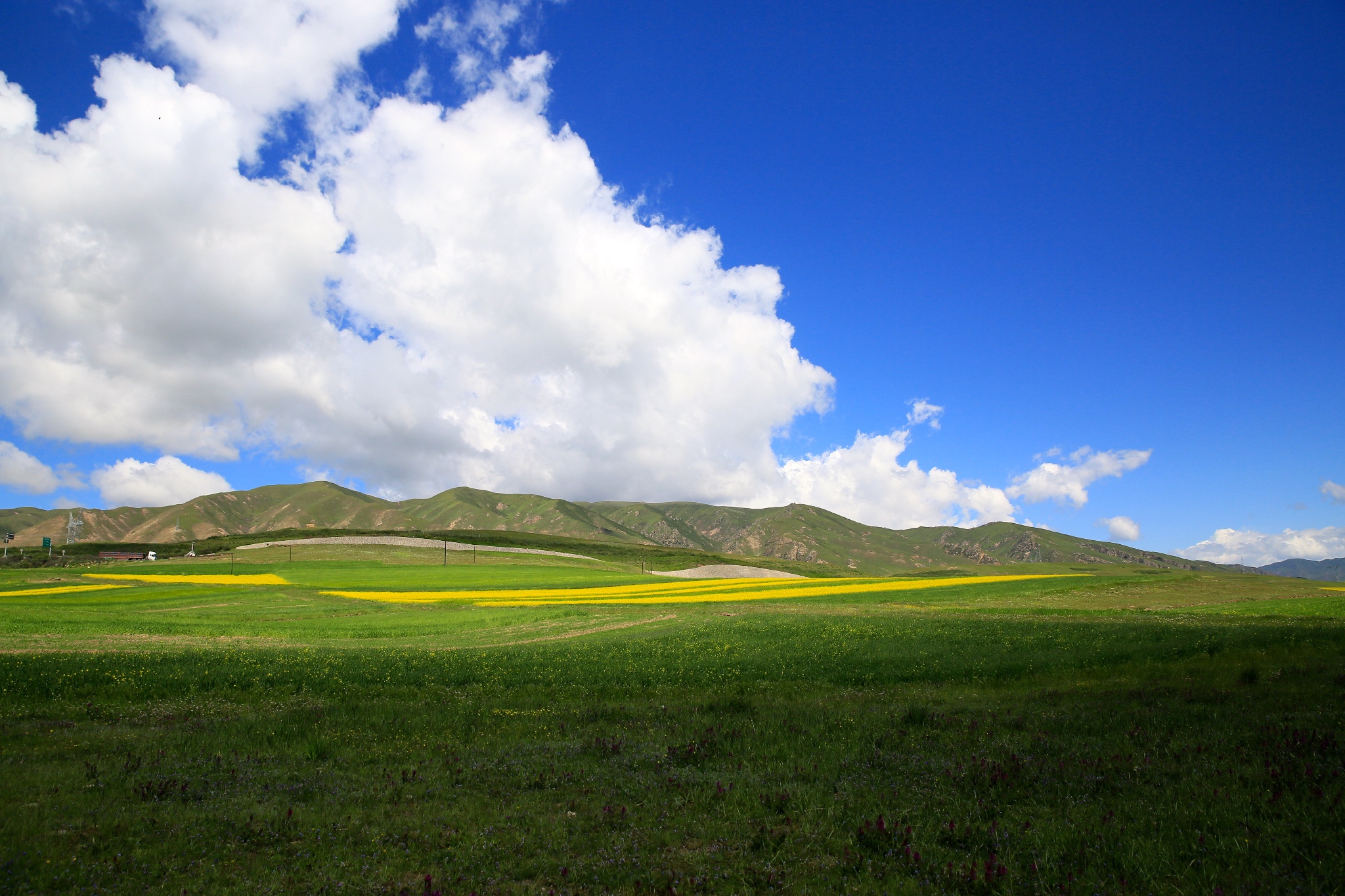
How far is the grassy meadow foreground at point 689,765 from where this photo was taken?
7.00m

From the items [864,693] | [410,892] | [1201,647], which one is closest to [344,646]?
[864,693]

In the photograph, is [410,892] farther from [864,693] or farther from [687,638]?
[687,638]

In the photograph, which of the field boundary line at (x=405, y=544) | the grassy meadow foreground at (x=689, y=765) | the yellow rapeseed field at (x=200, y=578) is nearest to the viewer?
the grassy meadow foreground at (x=689, y=765)

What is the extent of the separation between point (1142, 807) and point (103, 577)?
12035cm

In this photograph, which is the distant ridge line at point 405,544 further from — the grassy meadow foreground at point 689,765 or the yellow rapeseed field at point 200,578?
the grassy meadow foreground at point 689,765

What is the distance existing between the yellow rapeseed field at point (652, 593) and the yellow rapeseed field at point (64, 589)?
84.0ft

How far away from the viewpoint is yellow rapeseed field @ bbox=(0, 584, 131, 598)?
215 ft

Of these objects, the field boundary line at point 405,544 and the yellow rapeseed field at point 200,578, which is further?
the field boundary line at point 405,544

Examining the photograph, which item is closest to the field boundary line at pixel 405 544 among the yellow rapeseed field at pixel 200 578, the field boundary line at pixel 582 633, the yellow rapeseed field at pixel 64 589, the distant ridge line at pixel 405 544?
the distant ridge line at pixel 405 544

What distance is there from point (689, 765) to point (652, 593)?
215 feet

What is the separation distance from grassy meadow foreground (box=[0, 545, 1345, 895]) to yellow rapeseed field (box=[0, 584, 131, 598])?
1959 inches

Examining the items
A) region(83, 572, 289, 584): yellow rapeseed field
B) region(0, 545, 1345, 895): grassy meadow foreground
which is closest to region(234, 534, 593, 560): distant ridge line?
region(83, 572, 289, 584): yellow rapeseed field

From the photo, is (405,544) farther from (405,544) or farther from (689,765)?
(689,765)

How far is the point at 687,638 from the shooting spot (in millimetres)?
33000
